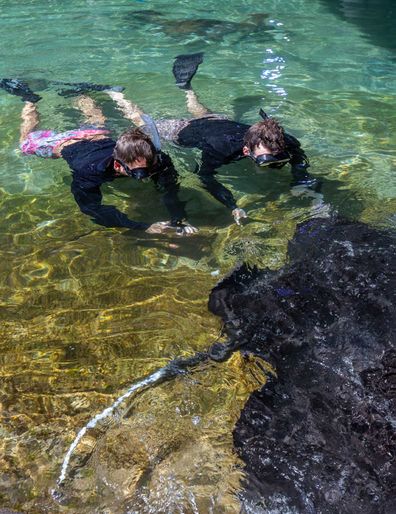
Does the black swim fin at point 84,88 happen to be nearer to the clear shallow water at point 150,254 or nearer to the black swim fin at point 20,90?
the clear shallow water at point 150,254

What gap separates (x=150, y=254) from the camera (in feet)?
13.8

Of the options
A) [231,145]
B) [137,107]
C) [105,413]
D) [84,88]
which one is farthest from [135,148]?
[84,88]

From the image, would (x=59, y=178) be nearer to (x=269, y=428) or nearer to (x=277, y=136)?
(x=277, y=136)

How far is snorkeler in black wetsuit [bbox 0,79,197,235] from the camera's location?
409cm

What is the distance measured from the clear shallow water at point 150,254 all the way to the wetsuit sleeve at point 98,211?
19cm

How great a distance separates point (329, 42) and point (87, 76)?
13.8 ft

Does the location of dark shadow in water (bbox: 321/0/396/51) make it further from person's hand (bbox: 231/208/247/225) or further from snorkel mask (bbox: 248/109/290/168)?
person's hand (bbox: 231/208/247/225)

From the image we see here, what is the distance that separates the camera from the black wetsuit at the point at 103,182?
429 cm

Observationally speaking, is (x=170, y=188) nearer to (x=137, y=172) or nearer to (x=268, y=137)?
(x=137, y=172)

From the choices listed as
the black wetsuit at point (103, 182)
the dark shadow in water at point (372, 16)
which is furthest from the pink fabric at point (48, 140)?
the dark shadow in water at point (372, 16)

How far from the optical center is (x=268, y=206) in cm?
477

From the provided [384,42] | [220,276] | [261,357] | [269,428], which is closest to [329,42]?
[384,42]

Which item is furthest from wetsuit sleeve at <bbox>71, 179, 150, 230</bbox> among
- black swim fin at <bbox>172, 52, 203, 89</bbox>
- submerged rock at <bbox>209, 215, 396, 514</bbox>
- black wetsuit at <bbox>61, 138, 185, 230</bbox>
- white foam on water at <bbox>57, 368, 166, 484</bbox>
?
black swim fin at <bbox>172, 52, 203, 89</bbox>

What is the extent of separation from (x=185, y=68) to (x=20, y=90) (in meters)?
2.26
